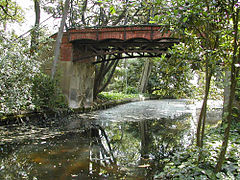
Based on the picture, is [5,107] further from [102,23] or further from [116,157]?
[102,23]

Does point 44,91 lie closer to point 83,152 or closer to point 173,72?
point 83,152

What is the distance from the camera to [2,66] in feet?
18.3

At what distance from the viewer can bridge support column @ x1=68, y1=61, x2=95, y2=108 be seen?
1282cm

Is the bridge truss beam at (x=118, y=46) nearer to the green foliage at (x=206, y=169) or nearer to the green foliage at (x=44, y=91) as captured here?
the green foliage at (x=44, y=91)

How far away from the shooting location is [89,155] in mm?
4836

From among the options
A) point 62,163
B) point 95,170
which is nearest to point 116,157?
point 95,170

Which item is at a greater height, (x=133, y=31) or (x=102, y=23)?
(x=102, y=23)

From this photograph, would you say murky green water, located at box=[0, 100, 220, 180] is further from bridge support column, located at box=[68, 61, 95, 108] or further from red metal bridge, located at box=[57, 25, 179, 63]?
red metal bridge, located at box=[57, 25, 179, 63]

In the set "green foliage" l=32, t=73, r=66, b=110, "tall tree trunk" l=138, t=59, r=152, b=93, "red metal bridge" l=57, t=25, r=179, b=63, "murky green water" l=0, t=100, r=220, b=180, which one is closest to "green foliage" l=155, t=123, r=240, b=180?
"murky green water" l=0, t=100, r=220, b=180

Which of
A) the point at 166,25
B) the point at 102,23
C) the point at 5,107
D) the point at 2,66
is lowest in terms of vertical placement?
the point at 5,107

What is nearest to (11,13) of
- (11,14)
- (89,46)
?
(11,14)

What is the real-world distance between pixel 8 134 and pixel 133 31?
7.59 meters

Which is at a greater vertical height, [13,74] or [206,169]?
[13,74]

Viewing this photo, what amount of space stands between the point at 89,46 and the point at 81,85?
2526 mm
